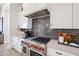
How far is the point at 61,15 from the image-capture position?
8.01ft

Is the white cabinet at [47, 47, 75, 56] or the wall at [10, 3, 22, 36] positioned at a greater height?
the wall at [10, 3, 22, 36]

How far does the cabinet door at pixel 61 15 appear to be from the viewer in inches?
89.6

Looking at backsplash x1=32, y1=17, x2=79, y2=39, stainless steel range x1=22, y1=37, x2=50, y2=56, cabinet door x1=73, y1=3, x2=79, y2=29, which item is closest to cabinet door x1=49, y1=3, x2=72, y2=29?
cabinet door x1=73, y1=3, x2=79, y2=29

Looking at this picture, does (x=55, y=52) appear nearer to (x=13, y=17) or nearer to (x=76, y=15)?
(x=76, y=15)

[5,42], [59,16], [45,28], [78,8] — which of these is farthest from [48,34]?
[5,42]

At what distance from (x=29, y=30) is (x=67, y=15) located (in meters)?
2.42

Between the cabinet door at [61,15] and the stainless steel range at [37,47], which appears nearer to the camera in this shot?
the cabinet door at [61,15]

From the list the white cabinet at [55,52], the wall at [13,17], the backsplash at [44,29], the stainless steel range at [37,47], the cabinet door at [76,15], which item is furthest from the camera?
the wall at [13,17]

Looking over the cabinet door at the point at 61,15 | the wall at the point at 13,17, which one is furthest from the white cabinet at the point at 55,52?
the wall at the point at 13,17

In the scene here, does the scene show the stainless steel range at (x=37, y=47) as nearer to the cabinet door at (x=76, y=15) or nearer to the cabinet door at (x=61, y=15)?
the cabinet door at (x=61, y=15)

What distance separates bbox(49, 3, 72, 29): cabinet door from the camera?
2277 mm

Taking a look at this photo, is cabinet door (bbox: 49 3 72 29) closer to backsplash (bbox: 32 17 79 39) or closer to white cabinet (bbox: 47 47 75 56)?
backsplash (bbox: 32 17 79 39)

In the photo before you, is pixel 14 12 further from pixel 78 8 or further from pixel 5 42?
pixel 78 8

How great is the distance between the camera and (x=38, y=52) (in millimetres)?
2707
